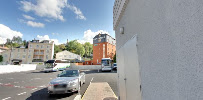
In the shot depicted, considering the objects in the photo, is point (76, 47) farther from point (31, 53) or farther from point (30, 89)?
point (30, 89)

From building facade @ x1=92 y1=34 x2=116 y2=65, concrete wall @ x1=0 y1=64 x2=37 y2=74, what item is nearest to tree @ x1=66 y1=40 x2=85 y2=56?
building facade @ x1=92 y1=34 x2=116 y2=65

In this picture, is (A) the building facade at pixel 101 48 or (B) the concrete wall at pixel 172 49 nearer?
(B) the concrete wall at pixel 172 49

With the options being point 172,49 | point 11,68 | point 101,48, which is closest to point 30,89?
point 172,49

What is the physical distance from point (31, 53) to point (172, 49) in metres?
65.2

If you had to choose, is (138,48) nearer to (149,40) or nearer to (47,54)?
(149,40)

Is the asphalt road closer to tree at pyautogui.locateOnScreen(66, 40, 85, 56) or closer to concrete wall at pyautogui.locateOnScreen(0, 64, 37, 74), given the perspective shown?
concrete wall at pyautogui.locateOnScreen(0, 64, 37, 74)

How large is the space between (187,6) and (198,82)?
735mm

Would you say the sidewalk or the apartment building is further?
the apartment building

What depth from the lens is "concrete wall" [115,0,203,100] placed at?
911 millimetres

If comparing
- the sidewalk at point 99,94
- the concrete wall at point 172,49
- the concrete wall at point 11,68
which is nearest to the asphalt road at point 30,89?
the sidewalk at point 99,94

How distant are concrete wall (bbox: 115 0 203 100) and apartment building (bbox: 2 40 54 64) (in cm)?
6108

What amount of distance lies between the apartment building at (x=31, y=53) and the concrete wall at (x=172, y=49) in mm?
61078

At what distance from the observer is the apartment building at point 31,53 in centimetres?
5123

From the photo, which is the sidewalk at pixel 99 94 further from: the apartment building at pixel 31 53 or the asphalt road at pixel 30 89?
the apartment building at pixel 31 53
